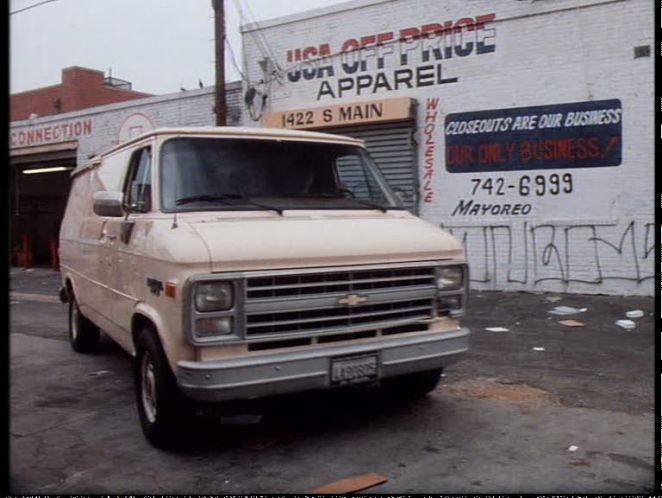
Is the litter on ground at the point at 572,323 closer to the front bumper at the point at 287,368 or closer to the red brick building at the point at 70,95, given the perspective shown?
the front bumper at the point at 287,368

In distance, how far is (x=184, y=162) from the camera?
514cm

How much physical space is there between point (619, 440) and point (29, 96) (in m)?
33.6

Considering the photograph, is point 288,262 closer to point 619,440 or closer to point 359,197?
point 359,197

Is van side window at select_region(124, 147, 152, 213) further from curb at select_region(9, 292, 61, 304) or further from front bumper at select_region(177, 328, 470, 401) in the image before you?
curb at select_region(9, 292, 61, 304)

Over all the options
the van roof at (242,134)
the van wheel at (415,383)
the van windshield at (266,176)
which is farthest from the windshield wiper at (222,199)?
the van wheel at (415,383)

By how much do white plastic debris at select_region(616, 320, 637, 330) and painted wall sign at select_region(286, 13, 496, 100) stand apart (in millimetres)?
5248

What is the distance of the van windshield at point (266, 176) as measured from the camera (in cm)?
501

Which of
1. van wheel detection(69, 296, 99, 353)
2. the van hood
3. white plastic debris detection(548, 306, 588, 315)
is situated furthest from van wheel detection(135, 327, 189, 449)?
white plastic debris detection(548, 306, 588, 315)

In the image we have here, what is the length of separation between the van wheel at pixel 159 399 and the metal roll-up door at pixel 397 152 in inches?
323

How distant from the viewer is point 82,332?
7926 mm

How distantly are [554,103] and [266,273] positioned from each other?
8.29 meters

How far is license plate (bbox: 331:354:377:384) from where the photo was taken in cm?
436

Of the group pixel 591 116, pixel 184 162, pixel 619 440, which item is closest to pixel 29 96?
pixel 591 116
